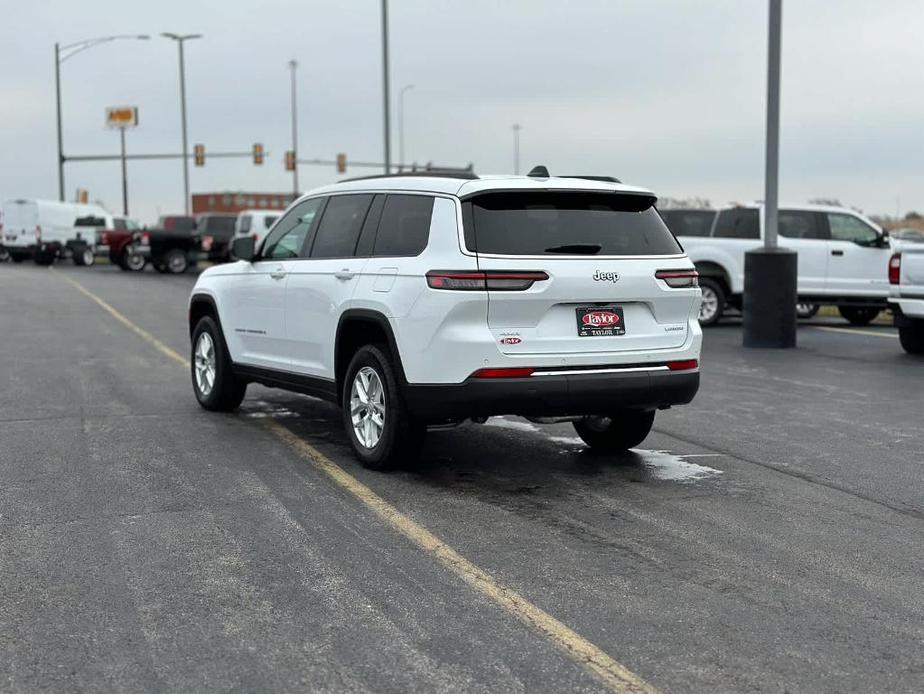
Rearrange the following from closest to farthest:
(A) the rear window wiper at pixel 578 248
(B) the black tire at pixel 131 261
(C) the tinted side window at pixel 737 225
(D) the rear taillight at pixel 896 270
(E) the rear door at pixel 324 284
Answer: (A) the rear window wiper at pixel 578 248
(E) the rear door at pixel 324 284
(D) the rear taillight at pixel 896 270
(C) the tinted side window at pixel 737 225
(B) the black tire at pixel 131 261

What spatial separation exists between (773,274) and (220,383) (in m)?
9.06

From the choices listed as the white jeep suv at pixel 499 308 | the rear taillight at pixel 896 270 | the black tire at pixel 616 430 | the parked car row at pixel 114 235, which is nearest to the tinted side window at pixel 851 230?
the rear taillight at pixel 896 270

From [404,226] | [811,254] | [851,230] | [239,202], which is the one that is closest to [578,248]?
[404,226]

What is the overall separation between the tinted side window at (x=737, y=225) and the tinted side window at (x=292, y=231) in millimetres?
12712

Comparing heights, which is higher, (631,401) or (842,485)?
(631,401)

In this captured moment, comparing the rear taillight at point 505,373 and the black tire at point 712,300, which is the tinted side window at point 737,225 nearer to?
the black tire at point 712,300

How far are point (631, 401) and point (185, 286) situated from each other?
27.6m

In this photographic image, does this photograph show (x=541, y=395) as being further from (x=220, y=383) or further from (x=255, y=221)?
(x=255, y=221)

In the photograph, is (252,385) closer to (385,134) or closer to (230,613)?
(230,613)

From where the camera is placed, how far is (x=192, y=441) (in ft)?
29.2

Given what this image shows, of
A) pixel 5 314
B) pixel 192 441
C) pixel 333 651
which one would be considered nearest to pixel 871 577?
pixel 333 651

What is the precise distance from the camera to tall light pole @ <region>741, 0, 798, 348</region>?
16641mm

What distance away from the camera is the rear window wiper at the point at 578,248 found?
7.30 meters

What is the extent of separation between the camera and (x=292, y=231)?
9289mm
